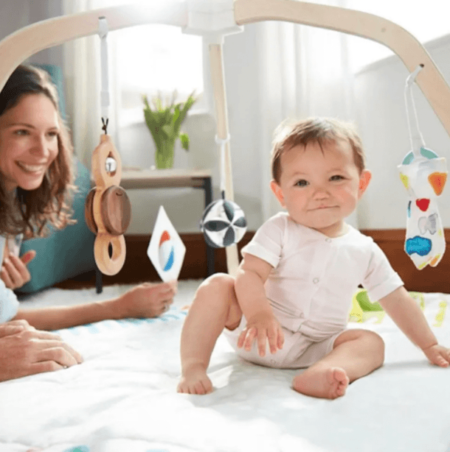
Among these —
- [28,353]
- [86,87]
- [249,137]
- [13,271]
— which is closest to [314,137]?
[28,353]

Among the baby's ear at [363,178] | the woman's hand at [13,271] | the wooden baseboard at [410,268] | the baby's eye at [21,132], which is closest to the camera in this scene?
the baby's ear at [363,178]

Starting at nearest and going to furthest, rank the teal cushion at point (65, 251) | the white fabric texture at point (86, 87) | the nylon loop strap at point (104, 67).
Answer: the nylon loop strap at point (104, 67) → the teal cushion at point (65, 251) → the white fabric texture at point (86, 87)

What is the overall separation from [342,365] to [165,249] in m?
0.64

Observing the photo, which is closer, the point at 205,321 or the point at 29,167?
the point at 205,321

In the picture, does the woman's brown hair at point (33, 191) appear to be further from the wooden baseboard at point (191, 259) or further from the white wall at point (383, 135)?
the white wall at point (383, 135)

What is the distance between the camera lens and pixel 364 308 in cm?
121

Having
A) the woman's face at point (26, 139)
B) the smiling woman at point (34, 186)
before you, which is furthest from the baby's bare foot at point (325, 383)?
the woman's face at point (26, 139)

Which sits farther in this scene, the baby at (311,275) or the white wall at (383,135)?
the white wall at (383,135)

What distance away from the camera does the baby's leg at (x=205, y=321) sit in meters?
0.74

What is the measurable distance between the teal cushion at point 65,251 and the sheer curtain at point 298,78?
Answer: 655 mm

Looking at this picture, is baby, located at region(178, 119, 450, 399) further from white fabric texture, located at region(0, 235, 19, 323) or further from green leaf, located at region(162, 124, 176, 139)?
green leaf, located at region(162, 124, 176, 139)

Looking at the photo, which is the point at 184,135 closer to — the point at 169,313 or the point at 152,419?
the point at 169,313

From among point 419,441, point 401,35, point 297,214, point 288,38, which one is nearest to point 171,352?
point 297,214

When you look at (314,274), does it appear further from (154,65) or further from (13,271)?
(154,65)
